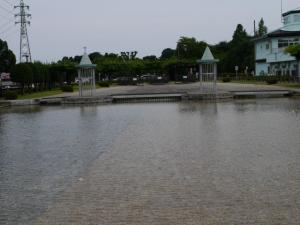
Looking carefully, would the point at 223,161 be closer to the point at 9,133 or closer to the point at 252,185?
the point at 252,185

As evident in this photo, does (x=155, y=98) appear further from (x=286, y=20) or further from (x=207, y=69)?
(x=286, y=20)

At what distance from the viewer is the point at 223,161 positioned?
961 centimetres

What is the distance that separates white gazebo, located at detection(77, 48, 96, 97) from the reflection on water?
1893cm

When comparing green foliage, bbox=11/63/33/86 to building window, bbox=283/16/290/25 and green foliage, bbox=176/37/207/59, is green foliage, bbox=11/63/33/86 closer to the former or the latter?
building window, bbox=283/16/290/25

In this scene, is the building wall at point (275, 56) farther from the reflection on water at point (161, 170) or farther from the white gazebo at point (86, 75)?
the reflection on water at point (161, 170)

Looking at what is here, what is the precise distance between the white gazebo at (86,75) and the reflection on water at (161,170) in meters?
18.9

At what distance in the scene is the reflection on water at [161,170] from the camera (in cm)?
640

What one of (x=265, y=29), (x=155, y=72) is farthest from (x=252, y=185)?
(x=265, y=29)

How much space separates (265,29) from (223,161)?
8878 centimetres

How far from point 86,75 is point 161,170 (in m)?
28.2

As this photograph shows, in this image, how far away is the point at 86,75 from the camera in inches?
1437

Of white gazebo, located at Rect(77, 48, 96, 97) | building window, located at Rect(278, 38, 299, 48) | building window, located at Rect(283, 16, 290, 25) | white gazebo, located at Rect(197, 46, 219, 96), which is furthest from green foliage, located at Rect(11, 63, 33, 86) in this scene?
building window, located at Rect(283, 16, 290, 25)

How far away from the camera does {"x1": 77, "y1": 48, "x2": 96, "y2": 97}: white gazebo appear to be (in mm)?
34875

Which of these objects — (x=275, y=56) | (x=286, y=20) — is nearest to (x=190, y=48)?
(x=286, y=20)
